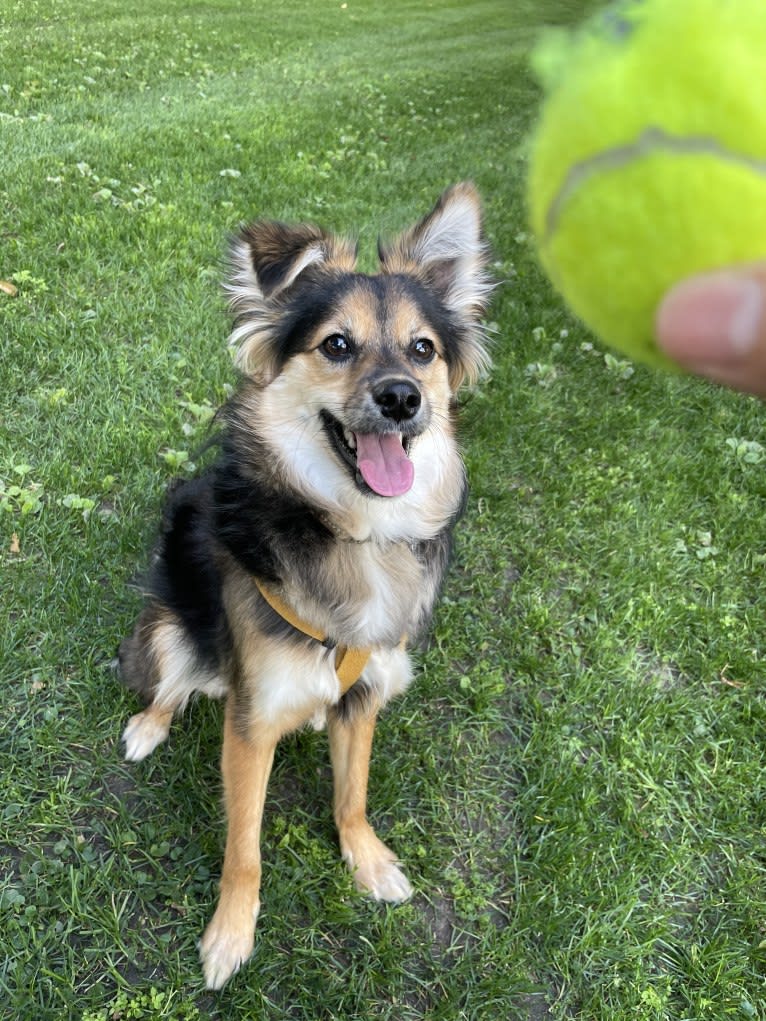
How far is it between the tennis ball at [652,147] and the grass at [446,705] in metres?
2.18

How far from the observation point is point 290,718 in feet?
7.74

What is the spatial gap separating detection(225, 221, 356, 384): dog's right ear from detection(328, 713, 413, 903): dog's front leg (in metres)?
1.35

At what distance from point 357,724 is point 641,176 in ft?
6.84

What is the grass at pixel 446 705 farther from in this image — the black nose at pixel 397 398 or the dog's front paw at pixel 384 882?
the black nose at pixel 397 398

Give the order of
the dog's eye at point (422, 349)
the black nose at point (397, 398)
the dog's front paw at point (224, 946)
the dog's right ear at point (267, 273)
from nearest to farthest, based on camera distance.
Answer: the dog's front paw at point (224, 946) < the black nose at point (397, 398) < the dog's right ear at point (267, 273) < the dog's eye at point (422, 349)

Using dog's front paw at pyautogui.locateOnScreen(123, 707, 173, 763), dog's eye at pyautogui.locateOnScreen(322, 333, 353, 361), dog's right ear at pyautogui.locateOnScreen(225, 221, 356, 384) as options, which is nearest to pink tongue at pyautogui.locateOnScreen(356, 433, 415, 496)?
dog's eye at pyautogui.locateOnScreen(322, 333, 353, 361)

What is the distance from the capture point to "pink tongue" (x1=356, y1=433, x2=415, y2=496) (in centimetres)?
240

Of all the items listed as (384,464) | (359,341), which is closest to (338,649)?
(384,464)

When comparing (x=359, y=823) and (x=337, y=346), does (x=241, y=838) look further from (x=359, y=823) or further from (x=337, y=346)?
(x=337, y=346)

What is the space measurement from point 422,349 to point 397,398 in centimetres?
44

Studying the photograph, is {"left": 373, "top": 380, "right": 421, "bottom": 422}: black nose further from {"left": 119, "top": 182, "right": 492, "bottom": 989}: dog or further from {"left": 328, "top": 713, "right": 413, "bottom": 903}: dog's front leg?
{"left": 328, "top": 713, "right": 413, "bottom": 903}: dog's front leg

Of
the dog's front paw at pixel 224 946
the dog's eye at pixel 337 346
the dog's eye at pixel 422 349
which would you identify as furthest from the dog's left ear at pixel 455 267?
the dog's front paw at pixel 224 946

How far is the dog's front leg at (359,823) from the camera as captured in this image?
2557 millimetres

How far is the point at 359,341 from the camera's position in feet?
8.57
